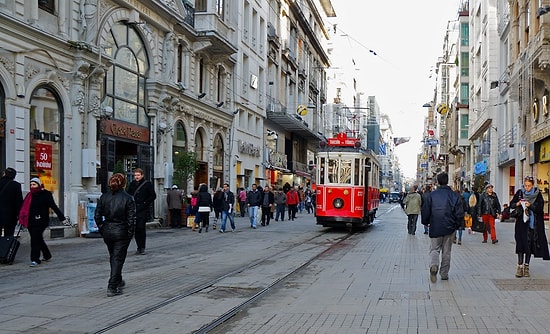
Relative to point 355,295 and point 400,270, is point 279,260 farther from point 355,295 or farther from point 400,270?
point 355,295

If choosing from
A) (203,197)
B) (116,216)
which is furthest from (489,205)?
(116,216)

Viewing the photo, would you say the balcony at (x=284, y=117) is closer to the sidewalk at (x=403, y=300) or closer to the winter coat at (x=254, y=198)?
the winter coat at (x=254, y=198)

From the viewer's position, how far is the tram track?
7.23 meters

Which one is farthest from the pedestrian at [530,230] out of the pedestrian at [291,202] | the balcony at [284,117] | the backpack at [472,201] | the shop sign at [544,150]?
the balcony at [284,117]

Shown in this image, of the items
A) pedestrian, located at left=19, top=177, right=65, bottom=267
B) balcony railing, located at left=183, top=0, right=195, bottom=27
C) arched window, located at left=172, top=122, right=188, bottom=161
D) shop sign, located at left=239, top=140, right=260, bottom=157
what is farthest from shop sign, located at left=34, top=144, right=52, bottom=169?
shop sign, located at left=239, top=140, right=260, bottom=157

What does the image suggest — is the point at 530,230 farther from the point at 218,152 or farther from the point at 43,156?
the point at 218,152

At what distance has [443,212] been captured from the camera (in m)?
10.4

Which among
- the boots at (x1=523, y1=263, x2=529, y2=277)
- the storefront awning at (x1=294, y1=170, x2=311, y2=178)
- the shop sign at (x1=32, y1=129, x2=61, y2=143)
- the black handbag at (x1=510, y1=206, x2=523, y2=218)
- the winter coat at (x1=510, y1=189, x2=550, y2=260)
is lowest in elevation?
the boots at (x1=523, y1=263, x2=529, y2=277)

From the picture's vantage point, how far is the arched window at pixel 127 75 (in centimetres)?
2278

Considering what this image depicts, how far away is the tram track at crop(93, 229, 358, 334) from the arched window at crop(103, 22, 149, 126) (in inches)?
372

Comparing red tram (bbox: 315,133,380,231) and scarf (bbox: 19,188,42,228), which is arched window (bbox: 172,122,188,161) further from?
scarf (bbox: 19,188,42,228)

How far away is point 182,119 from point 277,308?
21.5 meters

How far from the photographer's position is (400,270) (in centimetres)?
1195

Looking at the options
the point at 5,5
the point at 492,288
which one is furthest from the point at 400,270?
the point at 5,5
